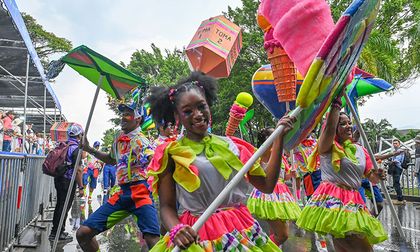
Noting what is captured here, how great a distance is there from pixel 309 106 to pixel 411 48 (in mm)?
16502

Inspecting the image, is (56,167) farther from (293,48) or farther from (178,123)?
(293,48)

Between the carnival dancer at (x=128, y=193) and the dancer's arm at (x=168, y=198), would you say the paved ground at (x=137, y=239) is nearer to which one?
the carnival dancer at (x=128, y=193)

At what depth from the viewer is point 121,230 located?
8812mm

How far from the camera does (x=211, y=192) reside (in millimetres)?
2539

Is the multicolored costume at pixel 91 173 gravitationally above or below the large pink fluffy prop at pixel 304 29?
below

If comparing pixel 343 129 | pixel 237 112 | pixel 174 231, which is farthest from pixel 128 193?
pixel 237 112

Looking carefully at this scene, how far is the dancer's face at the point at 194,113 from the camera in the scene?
8.71ft

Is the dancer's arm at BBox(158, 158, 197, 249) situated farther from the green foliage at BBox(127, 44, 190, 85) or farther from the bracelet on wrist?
the green foliage at BBox(127, 44, 190, 85)

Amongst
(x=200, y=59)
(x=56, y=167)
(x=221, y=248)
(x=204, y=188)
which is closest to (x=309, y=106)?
(x=204, y=188)

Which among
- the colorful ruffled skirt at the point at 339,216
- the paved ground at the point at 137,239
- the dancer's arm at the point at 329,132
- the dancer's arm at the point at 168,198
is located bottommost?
the paved ground at the point at 137,239

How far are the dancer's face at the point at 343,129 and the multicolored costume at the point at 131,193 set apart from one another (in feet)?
6.69

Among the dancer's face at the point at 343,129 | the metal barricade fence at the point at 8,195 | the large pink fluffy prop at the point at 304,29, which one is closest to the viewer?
the large pink fluffy prop at the point at 304,29

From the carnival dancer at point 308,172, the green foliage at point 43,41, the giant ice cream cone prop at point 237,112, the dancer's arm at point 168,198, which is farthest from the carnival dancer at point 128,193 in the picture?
the green foliage at point 43,41

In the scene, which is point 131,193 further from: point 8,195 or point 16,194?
point 16,194
